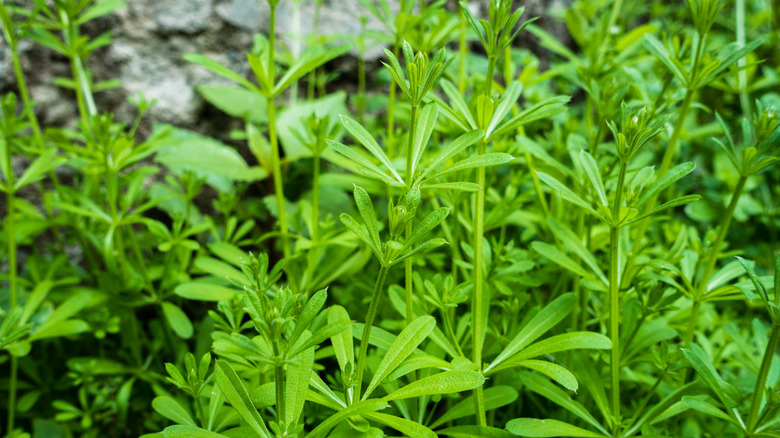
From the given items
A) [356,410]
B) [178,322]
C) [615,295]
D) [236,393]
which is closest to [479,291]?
[615,295]

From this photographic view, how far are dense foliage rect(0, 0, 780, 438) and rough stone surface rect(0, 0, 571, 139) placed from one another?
0.42ft

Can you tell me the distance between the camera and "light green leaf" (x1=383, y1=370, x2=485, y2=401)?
889mm

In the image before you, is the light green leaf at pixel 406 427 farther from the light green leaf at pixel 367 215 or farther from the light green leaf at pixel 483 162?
the light green leaf at pixel 483 162

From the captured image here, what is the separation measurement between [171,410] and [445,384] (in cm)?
58

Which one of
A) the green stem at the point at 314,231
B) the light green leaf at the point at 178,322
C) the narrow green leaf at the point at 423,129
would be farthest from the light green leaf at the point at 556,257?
the light green leaf at the point at 178,322

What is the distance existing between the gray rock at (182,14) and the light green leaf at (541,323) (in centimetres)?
184

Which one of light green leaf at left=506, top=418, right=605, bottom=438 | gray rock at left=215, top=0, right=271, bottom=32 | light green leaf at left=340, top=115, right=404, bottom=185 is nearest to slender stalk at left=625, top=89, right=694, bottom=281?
light green leaf at left=506, top=418, right=605, bottom=438

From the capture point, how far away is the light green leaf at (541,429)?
100 centimetres

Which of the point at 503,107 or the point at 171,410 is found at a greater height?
the point at 503,107

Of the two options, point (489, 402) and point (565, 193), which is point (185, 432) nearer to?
point (489, 402)

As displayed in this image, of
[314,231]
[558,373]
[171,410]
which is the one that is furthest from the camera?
[314,231]

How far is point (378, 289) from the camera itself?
0.86 meters

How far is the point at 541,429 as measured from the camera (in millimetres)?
1018

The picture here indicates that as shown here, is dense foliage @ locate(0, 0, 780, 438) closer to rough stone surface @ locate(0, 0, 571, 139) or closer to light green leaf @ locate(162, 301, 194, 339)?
light green leaf @ locate(162, 301, 194, 339)
